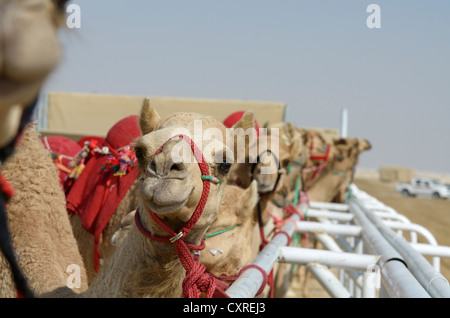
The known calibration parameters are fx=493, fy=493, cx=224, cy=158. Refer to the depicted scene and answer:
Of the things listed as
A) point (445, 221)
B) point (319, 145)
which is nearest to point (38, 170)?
point (319, 145)

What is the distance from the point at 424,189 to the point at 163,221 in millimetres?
28964

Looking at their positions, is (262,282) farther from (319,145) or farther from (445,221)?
(445,221)

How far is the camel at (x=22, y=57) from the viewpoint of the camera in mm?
451

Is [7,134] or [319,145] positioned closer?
[7,134]

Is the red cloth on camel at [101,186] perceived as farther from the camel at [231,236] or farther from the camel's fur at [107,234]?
the camel at [231,236]

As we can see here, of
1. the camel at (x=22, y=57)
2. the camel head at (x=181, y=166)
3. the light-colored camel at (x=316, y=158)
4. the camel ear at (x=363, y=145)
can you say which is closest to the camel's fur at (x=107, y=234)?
the camel head at (x=181, y=166)

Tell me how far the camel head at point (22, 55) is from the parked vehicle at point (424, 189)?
29237 millimetres

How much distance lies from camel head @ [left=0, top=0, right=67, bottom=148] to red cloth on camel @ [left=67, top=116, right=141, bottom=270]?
8.75ft

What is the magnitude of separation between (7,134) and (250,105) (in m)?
8.51

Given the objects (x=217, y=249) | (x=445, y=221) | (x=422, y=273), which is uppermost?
(x=422, y=273)

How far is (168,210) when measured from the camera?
1655mm

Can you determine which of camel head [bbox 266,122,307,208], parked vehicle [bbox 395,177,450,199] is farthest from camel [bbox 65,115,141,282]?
parked vehicle [bbox 395,177,450,199]
